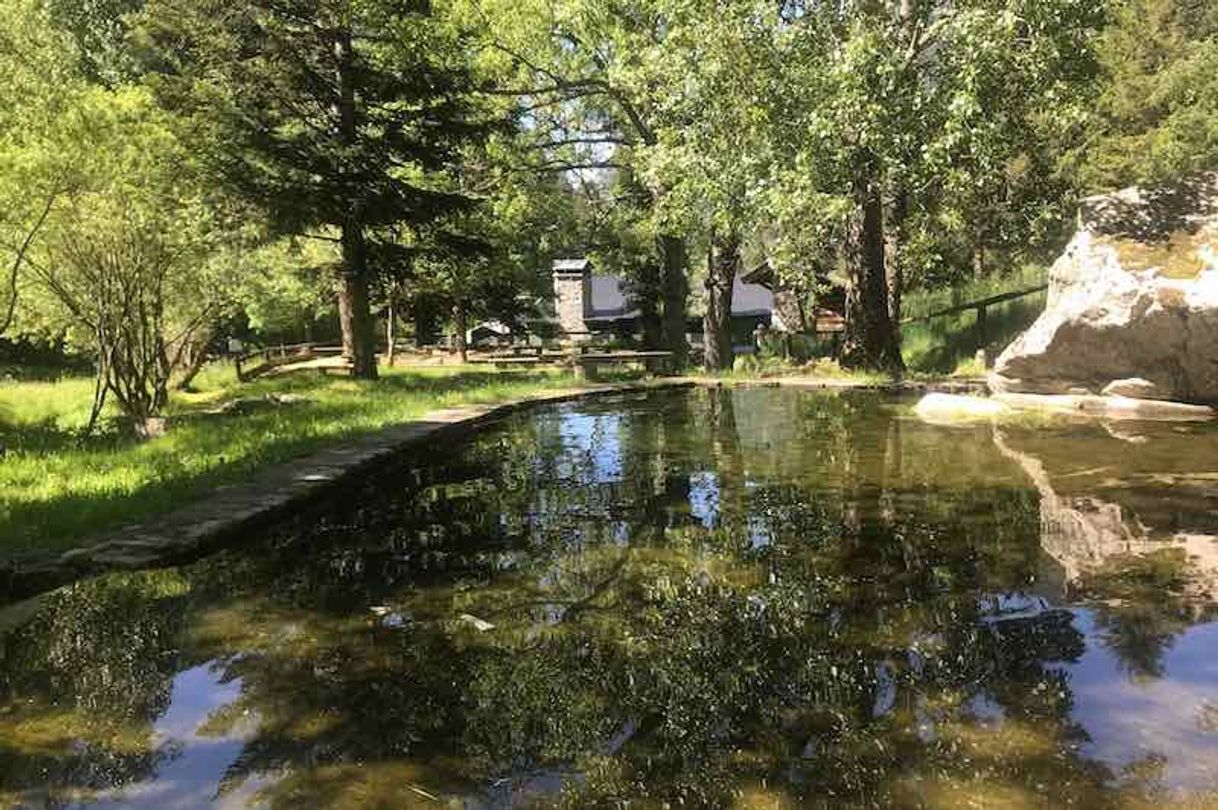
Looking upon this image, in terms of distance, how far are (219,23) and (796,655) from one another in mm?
18691

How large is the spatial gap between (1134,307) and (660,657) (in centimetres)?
1110

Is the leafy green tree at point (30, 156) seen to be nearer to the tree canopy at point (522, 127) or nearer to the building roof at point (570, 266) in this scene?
the tree canopy at point (522, 127)

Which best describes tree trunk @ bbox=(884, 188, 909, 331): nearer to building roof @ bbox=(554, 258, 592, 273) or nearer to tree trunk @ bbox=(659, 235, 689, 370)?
tree trunk @ bbox=(659, 235, 689, 370)

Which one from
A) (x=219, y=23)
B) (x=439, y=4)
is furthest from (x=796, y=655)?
(x=439, y=4)

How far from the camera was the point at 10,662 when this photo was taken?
496 cm

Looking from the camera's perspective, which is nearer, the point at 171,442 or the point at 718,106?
the point at 171,442

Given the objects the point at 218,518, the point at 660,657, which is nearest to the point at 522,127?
the point at 218,518

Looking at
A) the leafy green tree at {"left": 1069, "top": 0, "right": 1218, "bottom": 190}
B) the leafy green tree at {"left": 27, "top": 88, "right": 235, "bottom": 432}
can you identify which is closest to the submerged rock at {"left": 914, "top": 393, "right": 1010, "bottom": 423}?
the leafy green tree at {"left": 27, "top": 88, "right": 235, "bottom": 432}

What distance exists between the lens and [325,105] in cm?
2031

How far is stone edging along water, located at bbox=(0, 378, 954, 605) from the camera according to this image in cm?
636

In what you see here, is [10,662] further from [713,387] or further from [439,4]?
[439,4]

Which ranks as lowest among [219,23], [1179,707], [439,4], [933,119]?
[1179,707]

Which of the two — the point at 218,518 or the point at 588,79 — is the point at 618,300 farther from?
the point at 218,518

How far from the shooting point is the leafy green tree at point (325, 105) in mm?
18500
